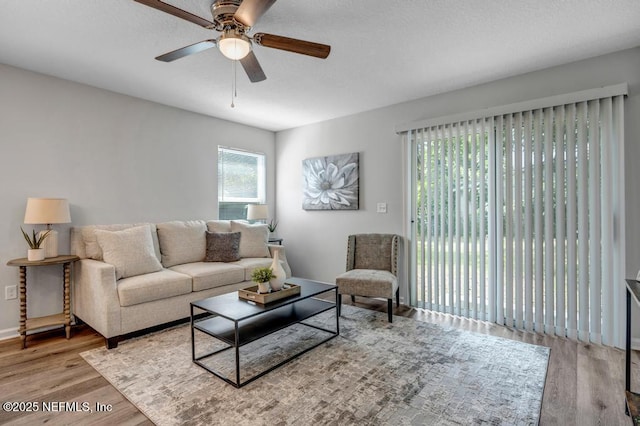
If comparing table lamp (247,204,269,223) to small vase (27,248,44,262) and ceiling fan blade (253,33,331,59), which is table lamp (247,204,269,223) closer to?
small vase (27,248,44,262)

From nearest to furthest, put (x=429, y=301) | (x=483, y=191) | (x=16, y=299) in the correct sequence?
(x=16, y=299), (x=483, y=191), (x=429, y=301)

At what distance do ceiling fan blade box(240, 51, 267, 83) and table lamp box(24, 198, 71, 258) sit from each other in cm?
214

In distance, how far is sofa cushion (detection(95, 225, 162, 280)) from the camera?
296 cm

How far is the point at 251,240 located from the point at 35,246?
84.9 inches

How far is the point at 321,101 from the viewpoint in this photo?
3.84 m

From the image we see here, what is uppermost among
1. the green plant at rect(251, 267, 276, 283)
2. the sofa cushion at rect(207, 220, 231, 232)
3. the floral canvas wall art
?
the floral canvas wall art

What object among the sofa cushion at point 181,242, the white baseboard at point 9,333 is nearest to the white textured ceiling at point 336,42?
the sofa cushion at point 181,242

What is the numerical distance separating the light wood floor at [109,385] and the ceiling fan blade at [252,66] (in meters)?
2.29

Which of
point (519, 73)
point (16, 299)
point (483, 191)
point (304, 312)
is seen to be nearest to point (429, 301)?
point (483, 191)

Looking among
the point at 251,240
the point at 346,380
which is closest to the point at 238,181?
the point at 251,240

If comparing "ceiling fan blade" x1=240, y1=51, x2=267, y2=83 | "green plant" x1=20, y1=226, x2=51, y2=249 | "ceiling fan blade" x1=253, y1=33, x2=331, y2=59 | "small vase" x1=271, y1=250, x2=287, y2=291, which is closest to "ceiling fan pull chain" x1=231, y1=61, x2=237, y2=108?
"ceiling fan blade" x1=240, y1=51, x2=267, y2=83

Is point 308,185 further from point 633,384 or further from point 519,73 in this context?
point 633,384

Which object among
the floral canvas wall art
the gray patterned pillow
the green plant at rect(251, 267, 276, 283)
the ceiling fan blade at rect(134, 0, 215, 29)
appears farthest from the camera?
the floral canvas wall art

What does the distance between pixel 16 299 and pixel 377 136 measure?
4.17 meters
